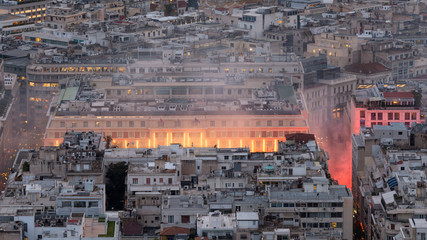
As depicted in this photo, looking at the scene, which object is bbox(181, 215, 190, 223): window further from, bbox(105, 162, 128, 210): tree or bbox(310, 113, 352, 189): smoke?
bbox(310, 113, 352, 189): smoke

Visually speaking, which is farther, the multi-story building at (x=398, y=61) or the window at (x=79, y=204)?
the multi-story building at (x=398, y=61)

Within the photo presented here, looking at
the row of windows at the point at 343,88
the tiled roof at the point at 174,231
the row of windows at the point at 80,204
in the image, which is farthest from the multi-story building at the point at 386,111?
the row of windows at the point at 80,204

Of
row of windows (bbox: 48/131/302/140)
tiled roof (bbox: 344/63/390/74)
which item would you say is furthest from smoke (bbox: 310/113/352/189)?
tiled roof (bbox: 344/63/390/74)

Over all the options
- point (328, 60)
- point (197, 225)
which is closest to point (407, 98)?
point (328, 60)

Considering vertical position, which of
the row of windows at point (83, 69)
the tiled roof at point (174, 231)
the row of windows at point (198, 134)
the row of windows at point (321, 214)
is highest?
the row of windows at point (83, 69)

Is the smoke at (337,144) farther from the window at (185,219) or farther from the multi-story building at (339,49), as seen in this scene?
the window at (185,219)

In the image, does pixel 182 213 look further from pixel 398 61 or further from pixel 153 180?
pixel 398 61
